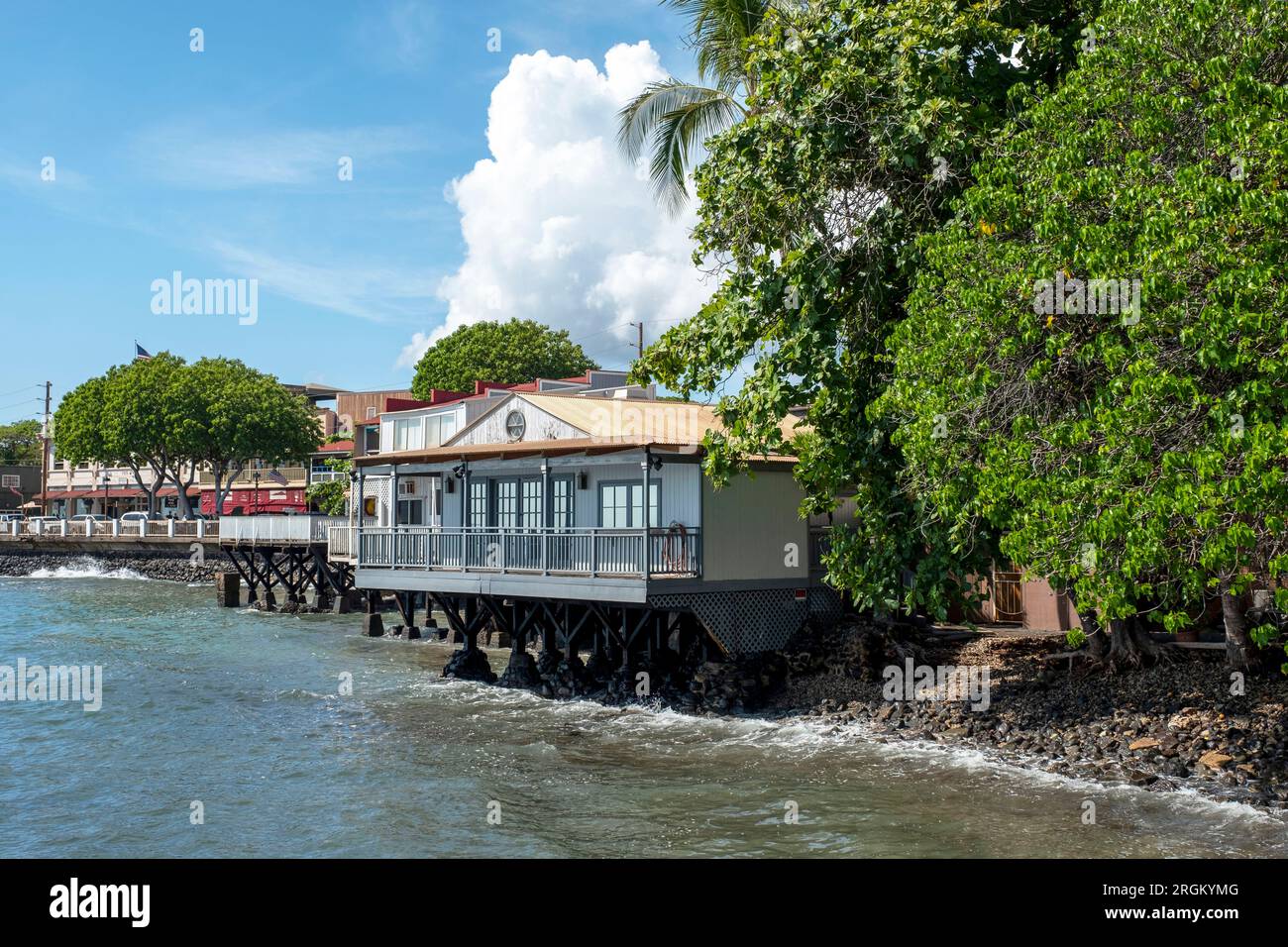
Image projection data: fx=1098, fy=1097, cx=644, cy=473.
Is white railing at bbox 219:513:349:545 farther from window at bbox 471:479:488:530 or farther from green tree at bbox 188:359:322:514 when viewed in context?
green tree at bbox 188:359:322:514

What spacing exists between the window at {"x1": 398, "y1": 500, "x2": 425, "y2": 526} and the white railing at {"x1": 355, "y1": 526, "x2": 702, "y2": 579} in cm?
625

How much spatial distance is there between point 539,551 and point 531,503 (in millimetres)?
3551

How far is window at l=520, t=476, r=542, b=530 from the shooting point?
996 inches

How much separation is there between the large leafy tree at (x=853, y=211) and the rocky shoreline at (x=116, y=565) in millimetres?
45806

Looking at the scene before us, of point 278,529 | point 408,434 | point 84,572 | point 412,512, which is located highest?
point 408,434

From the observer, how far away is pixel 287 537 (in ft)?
138

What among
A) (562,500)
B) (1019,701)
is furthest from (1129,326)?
(562,500)

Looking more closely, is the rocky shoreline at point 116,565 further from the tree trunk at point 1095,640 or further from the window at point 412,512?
the tree trunk at point 1095,640

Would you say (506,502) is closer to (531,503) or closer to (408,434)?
(531,503)

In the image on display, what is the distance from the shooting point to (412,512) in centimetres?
3328

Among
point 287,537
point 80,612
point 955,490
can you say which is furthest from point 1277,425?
point 80,612

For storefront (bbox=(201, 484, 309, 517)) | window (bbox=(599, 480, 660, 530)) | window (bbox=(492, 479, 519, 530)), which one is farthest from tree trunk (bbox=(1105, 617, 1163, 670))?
storefront (bbox=(201, 484, 309, 517))
